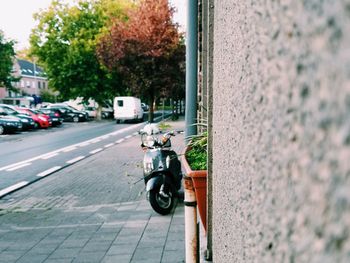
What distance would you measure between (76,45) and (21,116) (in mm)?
13575

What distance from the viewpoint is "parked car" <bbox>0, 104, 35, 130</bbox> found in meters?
28.0

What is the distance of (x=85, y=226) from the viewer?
19.7 feet

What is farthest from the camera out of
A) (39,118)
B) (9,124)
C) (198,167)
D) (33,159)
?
(39,118)

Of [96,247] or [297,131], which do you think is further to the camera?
[96,247]

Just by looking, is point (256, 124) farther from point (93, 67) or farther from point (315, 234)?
point (93, 67)

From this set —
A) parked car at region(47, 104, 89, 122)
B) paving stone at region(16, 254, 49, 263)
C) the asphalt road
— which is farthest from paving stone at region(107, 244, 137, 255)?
parked car at region(47, 104, 89, 122)

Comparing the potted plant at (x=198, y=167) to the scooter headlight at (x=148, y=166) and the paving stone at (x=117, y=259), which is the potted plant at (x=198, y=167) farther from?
the scooter headlight at (x=148, y=166)

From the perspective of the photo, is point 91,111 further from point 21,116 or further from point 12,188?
point 12,188

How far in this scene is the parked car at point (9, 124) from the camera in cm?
2581

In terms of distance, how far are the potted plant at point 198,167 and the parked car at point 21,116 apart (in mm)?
25277

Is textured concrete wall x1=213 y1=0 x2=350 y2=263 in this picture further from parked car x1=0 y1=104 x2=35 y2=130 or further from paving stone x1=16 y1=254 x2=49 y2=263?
parked car x1=0 y1=104 x2=35 y2=130

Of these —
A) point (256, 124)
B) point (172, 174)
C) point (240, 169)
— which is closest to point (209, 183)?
point (240, 169)

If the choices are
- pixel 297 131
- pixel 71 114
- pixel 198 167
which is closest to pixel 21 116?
pixel 71 114

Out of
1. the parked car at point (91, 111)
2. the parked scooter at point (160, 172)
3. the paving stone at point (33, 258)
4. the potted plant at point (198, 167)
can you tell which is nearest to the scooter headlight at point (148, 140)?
the parked scooter at point (160, 172)
